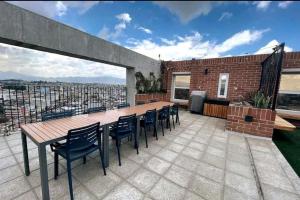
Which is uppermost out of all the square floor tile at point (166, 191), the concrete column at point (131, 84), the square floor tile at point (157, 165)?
the concrete column at point (131, 84)

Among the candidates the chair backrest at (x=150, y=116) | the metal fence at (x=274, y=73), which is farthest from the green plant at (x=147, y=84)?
the metal fence at (x=274, y=73)

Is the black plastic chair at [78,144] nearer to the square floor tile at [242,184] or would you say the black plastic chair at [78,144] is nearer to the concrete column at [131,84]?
the square floor tile at [242,184]

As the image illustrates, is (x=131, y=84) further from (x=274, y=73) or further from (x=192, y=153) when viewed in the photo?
(x=274, y=73)

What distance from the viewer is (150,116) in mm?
2975

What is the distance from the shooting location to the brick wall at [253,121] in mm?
3300

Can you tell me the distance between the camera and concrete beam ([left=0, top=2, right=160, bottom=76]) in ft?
7.11

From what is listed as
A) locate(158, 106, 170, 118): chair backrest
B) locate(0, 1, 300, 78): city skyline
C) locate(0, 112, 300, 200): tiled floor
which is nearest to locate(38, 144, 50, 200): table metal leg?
locate(0, 112, 300, 200): tiled floor

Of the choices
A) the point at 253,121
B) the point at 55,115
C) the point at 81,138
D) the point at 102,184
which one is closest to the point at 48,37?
the point at 55,115

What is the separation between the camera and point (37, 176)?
1793 millimetres

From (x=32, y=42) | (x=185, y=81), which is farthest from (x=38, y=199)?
(x=185, y=81)

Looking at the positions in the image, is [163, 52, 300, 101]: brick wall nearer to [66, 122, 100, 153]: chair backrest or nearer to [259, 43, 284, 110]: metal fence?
[259, 43, 284, 110]: metal fence

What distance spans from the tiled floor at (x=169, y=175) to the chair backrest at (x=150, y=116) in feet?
1.64

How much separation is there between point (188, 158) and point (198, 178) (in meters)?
0.51

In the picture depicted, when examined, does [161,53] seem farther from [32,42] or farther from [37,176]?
[37,176]
